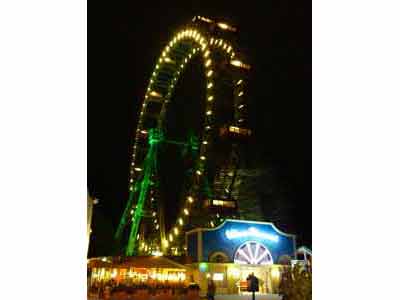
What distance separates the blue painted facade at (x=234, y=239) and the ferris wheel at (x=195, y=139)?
196 cm

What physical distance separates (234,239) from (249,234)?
613mm

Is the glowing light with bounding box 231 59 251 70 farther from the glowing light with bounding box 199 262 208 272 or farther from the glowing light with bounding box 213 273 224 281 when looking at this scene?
the glowing light with bounding box 213 273 224 281

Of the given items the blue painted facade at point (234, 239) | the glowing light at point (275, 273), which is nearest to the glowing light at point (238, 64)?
the blue painted facade at point (234, 239)

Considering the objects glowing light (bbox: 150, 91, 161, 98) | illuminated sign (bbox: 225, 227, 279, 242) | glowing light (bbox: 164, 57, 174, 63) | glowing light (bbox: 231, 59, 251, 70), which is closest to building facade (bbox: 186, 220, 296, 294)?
illuminated sign (bbox: 225, 227, 279, 242)

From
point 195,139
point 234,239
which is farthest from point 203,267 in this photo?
point 195,139

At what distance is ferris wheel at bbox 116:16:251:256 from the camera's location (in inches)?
714

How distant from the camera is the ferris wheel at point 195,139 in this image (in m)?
18.1

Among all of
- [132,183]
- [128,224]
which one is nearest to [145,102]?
[132,183]

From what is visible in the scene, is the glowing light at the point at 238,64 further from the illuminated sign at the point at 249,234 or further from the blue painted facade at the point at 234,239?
the illuminated sign at the point at 249,234

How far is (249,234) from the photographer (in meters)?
15.9
